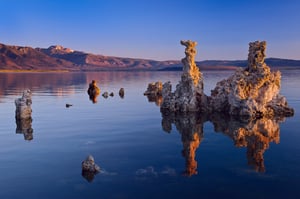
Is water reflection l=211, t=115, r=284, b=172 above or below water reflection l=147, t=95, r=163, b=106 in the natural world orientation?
below

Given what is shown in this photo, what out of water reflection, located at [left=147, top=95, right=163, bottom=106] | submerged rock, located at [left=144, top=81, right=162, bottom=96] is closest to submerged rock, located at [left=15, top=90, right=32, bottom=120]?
water reflection, located at [left=147, top=95, right=163, bottom=106]

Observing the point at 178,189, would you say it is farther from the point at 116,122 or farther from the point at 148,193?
the point at 116,122

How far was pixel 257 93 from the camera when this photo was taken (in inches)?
1809

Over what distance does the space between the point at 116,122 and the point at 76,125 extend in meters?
5.00

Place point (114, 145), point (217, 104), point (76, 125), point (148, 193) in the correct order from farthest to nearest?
point (217, 104) < point (76, 125) < point (114, 145) < point (148, 193)

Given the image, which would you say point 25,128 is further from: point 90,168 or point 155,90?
point 155,90

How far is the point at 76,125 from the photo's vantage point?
40.2m

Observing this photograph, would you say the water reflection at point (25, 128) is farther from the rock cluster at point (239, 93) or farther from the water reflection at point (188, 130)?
the rock cluster at point (239, 93)

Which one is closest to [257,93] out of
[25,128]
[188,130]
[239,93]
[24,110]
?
[239,93]

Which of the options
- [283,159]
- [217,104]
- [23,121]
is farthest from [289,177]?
[23,121]

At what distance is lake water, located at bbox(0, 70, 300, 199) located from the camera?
65.9 feet

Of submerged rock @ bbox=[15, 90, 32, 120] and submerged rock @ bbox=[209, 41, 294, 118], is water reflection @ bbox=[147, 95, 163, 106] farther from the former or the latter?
submerged rock @ bbox=[15, 90, 32, 120]

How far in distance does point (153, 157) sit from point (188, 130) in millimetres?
10950

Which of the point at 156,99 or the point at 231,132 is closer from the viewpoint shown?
the point at 231,132
